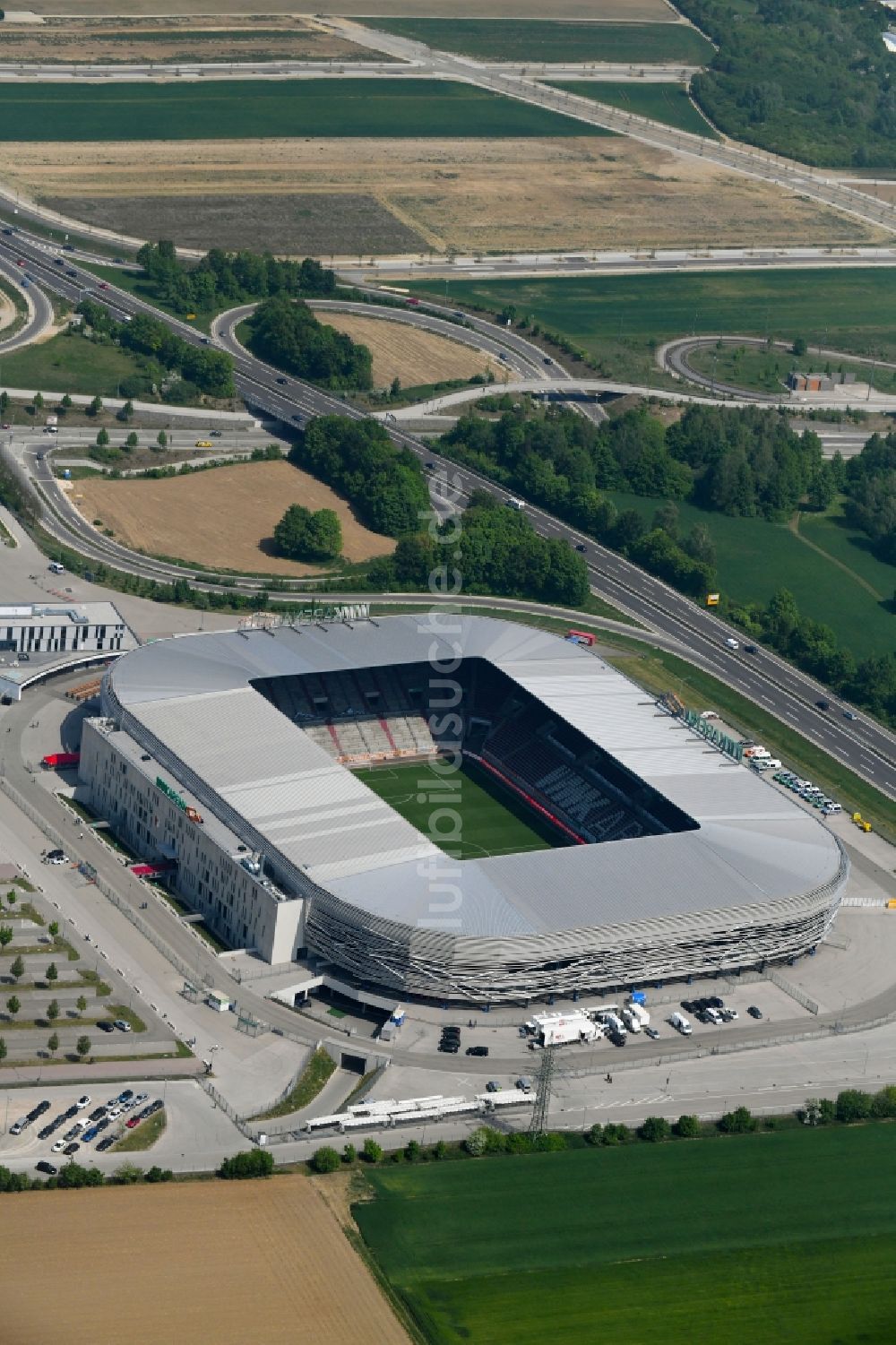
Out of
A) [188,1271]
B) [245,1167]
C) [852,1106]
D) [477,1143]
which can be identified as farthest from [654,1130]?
[188,1271]

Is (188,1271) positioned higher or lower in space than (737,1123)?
lower

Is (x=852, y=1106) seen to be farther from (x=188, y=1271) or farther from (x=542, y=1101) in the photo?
(x=188, y=1271)

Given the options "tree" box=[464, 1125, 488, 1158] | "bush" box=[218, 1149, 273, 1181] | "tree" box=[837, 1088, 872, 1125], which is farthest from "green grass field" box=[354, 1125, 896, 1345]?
"bush" box=[218, 1149, 273, 1181]

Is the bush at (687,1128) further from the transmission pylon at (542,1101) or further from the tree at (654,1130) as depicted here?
the transmission pylon at (542,1101)

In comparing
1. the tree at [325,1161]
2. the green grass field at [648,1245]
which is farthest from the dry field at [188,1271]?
the green grass field at [648,1245]

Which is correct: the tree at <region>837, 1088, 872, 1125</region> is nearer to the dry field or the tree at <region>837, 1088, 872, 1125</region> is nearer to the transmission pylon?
the transmission pylon

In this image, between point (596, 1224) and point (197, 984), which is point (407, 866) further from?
point (596, 1224)
